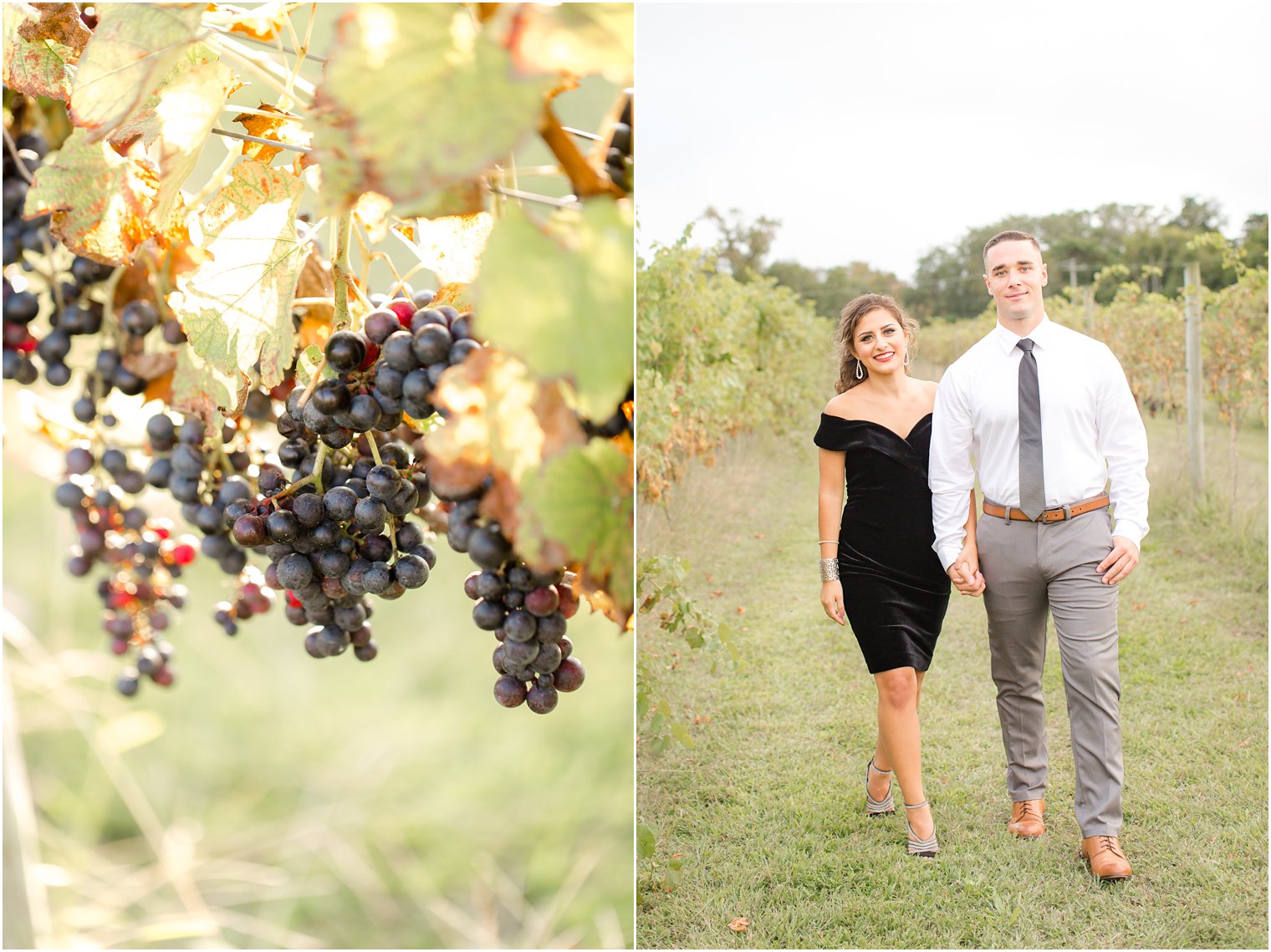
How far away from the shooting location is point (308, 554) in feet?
1.47

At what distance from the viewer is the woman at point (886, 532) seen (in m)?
1.51

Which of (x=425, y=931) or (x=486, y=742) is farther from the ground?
(x=486, y=742)

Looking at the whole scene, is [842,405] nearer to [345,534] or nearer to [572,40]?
[345,534]

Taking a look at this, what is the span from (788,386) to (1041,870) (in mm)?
1065

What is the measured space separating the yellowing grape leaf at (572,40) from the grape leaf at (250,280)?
0.21 meters

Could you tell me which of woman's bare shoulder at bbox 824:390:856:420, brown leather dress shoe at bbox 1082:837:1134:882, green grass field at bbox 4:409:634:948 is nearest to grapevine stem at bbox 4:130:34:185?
green grass field at bbox 4:409:634:948

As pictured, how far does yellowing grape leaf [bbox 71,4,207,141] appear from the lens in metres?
0.33

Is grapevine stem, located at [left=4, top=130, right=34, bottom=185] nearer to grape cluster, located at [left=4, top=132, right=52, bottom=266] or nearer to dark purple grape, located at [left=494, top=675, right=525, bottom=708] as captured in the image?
grape cluster, located at [left=4, top=132, right=52, bottom=266]

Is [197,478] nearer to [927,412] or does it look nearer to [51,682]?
[51,682]

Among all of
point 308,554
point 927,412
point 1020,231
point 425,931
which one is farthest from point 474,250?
point 425,931

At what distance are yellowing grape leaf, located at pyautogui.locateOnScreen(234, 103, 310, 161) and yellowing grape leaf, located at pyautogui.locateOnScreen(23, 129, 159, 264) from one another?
6cm

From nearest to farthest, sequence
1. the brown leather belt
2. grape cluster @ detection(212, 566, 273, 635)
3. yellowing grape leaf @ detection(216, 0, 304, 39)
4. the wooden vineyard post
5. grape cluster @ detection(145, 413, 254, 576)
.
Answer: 1. yellowing grape leaf @ detection(216, 0, 304, 39)
2. grape cluster @ detection(145, 413, 254, 576)
3. grape cluster @ detection(212, 566, 273, 635)
4. the brown leather belt
5. the wooden vineyard post

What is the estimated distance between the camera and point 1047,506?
1.46 meters

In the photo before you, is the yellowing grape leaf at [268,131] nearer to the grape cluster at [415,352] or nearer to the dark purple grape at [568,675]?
the grape cluster at [415,352]
